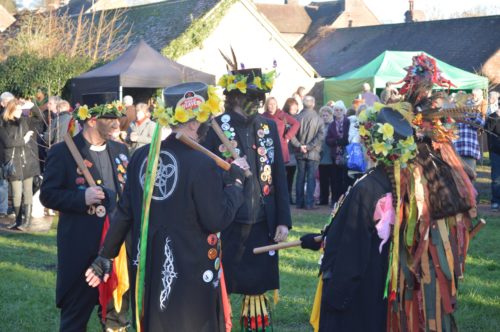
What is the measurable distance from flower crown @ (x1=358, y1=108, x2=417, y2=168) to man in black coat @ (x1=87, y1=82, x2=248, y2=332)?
2.60ft

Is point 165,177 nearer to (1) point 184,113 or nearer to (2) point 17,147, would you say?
(1) point 184,113

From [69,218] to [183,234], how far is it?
1555 mm

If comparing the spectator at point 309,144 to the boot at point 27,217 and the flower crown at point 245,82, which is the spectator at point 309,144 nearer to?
the boot at point 27,217

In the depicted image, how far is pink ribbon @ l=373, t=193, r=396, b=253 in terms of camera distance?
4.03 m

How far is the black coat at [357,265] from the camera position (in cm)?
397

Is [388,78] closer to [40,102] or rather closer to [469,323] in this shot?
[40,102]

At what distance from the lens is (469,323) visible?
6.45m

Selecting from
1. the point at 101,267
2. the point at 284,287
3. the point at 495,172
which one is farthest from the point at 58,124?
the point at 495,172

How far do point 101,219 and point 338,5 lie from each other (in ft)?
174

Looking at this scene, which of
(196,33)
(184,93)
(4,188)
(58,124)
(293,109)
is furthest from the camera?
(196,33)

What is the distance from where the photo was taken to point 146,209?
13.1 feet

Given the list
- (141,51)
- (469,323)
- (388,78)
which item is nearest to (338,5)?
(388,78)

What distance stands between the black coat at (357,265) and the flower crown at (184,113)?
0.89 m

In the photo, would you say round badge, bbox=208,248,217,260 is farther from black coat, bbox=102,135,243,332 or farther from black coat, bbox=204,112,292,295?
black coat, bbox=204,112,292,295
